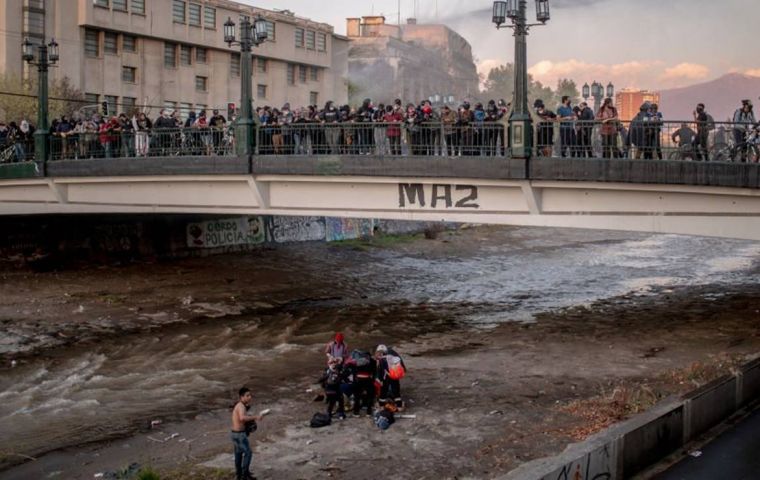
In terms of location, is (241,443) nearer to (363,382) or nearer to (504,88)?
(363,382)

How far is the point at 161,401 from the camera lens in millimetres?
17578

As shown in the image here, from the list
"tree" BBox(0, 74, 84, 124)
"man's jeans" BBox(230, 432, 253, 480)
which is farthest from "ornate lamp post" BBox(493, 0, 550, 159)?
"tree" BBox(0, 74, 84, 124)

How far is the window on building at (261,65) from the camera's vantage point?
66312 mm

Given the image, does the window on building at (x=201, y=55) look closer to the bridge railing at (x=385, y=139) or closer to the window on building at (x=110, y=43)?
the window on building at (x=110, y=43)

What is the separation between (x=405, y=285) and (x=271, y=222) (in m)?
11.3

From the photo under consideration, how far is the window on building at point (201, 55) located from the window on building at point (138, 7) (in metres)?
5.93

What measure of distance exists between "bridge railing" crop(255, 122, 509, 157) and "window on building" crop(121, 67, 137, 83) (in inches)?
1393

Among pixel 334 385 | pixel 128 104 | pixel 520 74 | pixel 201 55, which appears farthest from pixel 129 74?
pixel 334 385

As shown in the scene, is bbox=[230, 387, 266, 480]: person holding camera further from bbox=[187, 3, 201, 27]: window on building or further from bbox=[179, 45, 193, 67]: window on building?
bbox=[187, 3, 201, 27]: window on building

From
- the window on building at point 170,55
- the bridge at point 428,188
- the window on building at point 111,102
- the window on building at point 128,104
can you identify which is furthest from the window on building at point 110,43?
the bridge at point 428,188

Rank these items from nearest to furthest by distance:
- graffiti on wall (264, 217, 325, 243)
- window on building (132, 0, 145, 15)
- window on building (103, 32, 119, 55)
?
graffiti on wall (264, 217, 325, 243) < window on building (103, 32, 119, 55) < window on building (132, 0, 145, 15)

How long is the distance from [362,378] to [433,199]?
287 inches

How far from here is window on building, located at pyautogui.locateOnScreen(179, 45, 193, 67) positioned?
60.3m

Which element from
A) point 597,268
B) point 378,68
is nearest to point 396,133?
point 597,268
